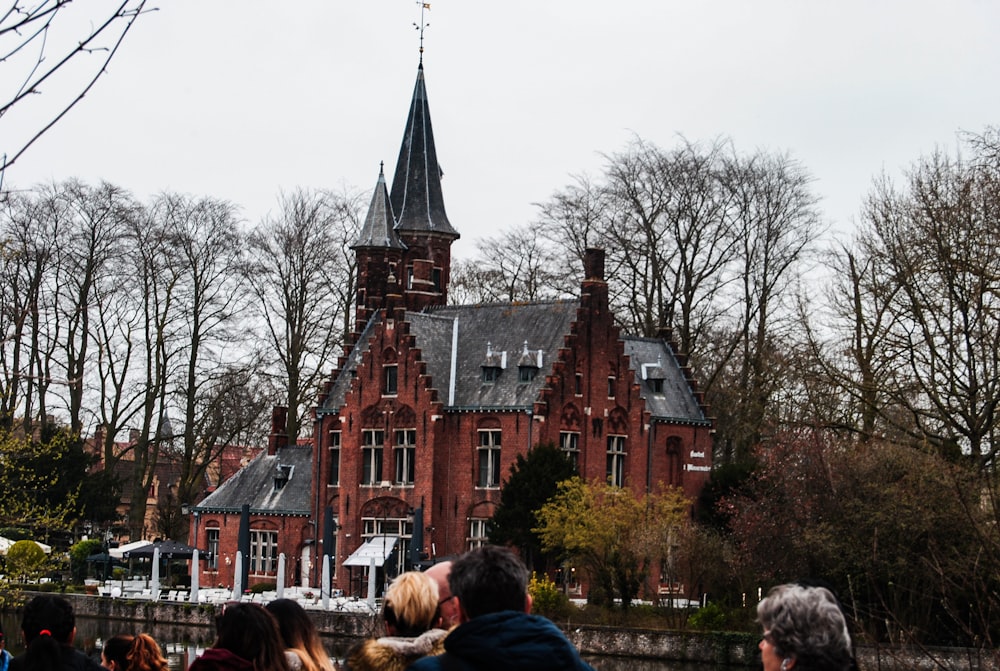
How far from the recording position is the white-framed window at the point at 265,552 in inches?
1932

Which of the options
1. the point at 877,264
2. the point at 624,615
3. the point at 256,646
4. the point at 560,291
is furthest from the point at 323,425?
the point at 256,646

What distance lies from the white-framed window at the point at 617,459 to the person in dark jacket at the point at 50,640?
1469 inches

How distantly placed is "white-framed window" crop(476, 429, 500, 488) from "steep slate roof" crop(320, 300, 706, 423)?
0.79 m

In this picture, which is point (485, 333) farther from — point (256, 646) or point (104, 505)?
point (256, 646)

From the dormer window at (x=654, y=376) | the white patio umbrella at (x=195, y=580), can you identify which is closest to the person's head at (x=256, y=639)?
the white patio umbrella at (x=195, y=580)

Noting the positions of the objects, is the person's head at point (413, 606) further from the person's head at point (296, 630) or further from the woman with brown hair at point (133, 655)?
the woman with brown hair at point (133, 655)

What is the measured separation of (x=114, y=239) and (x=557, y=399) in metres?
17.9

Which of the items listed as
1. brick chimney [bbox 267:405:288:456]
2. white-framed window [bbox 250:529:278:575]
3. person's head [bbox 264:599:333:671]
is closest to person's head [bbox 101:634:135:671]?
person's head [bbox 264:599:333:671]

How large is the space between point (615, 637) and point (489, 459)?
10.7m

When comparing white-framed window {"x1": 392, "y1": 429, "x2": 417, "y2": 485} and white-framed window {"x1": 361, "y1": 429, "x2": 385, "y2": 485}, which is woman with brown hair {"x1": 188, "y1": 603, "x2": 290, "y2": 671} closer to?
white-framed window {"x1": 392, "y1": 429, "x2": 417, "y2": 485}

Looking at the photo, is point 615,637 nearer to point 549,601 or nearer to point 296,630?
point 549,601

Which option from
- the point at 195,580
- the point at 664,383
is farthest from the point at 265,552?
the point at 664,383

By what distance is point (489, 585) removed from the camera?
5684 mm

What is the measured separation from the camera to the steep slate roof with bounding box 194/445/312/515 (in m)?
49.2
